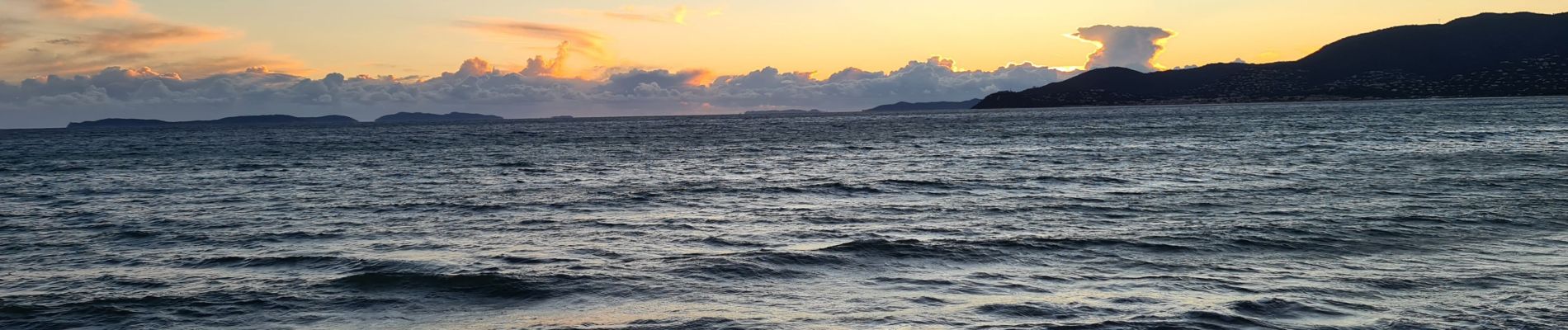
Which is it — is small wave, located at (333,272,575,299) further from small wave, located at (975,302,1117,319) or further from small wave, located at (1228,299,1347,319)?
small wave, located at (1228,299,1347,319)

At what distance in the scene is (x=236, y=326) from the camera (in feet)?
39.5

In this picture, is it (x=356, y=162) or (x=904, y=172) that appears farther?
(x=356, y=162)

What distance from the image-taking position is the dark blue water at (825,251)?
40.2 feet

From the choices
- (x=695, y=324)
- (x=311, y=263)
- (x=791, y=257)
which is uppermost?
(x=695, y=324)

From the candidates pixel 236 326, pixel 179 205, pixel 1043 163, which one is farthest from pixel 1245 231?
pixel 179 205

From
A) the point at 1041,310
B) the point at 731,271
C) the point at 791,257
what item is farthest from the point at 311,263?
the point at 1041,310

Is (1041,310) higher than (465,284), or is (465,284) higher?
(1041,310)

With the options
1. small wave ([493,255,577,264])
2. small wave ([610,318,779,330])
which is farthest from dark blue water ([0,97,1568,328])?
small wave ([493,255,577,264])

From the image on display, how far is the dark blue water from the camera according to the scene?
40.2 ft

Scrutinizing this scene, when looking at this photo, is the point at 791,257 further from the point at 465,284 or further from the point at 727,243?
the point at 465,284

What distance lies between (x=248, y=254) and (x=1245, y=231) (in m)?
18.8

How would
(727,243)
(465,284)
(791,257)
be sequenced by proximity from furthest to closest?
(727,243), (791,257), (465,284)

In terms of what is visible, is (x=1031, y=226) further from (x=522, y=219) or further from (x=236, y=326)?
(x=236, y=326)

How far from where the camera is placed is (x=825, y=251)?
1739 centimetres
